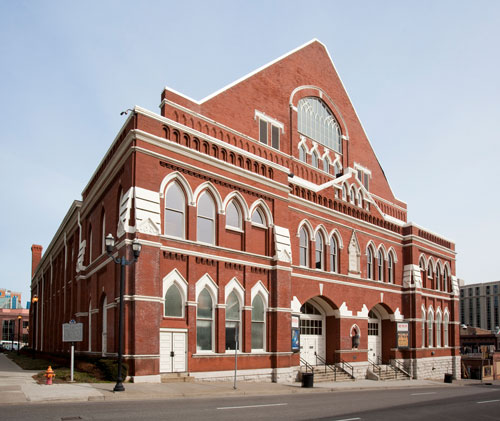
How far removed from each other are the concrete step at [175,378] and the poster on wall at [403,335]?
66.1 ft

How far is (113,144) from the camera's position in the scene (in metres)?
25.5

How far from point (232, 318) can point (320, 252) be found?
9179 millimetres

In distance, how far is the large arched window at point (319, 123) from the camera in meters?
36.2

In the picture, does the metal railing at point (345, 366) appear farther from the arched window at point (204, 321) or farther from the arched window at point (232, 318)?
the arched window at point (204, 321)

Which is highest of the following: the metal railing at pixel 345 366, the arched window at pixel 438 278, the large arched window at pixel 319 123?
the large arched window at pixel 319 123

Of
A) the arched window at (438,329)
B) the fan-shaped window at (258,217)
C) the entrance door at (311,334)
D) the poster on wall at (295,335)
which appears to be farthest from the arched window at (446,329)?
the fan-shaped window at (258,217)

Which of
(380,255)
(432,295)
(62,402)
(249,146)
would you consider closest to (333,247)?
(380,255)

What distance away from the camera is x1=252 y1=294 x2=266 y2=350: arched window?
26.4 m

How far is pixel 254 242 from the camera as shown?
2712 centimetres

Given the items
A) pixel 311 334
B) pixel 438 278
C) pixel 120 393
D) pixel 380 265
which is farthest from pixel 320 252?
pixel 120 393

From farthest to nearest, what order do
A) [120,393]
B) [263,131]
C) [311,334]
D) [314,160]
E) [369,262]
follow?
[369,262] < [314,160] < [311,334] < [263,131] < [120,393]

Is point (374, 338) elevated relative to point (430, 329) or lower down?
lower down

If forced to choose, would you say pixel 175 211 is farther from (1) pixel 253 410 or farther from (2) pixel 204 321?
(1) pixel 253 410

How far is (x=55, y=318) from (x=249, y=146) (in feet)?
77.7
